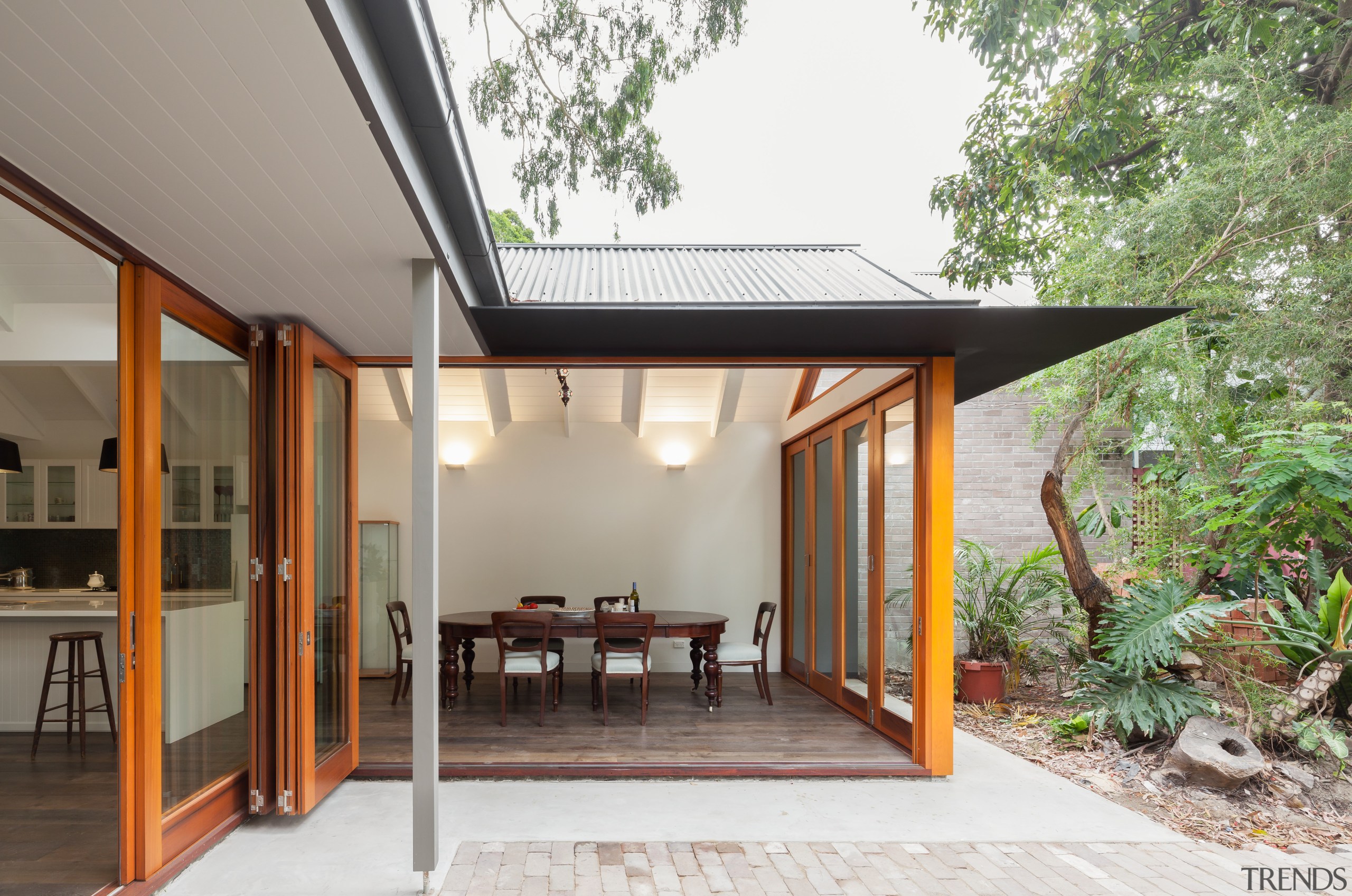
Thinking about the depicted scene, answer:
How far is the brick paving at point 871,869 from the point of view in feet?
10.1

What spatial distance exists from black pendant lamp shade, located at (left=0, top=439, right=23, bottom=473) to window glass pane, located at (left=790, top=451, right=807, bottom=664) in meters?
6.00

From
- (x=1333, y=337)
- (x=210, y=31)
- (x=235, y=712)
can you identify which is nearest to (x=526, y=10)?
(x=210, y=31)

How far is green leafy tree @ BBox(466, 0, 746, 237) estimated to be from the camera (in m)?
5.50

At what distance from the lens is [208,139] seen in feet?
6.62

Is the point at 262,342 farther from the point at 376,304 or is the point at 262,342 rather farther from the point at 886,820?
the point at 886,820

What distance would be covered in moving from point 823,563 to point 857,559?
3.35ft

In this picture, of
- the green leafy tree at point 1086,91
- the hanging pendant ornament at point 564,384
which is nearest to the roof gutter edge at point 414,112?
the hanging pendant ornament at point 564,384

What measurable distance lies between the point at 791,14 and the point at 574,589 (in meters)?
5.99

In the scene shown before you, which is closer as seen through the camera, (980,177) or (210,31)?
(210,31)

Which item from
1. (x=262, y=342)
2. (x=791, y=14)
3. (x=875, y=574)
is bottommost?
(x=875, y=574)

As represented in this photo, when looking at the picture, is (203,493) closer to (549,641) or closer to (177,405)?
(177,405)

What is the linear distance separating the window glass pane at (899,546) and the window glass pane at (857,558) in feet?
1.11

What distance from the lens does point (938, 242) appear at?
827 cm

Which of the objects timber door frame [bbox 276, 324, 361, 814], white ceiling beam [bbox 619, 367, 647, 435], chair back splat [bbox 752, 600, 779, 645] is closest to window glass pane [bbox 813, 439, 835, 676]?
chair back splat [bbox 752, 600, 779, 645]
